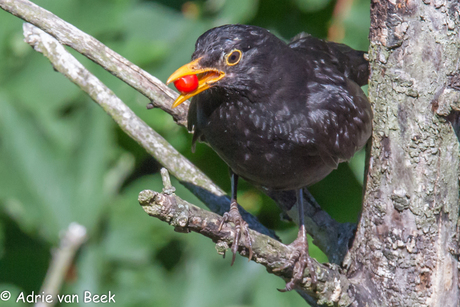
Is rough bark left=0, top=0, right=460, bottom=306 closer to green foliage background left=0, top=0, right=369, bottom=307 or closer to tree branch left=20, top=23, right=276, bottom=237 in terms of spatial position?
tree branch left=20, top=23, right=276, bottom=237

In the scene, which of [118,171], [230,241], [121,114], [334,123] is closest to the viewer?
[230,241]

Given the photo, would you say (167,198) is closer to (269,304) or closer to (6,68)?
(269,304)

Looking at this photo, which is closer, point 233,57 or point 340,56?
point 233,57

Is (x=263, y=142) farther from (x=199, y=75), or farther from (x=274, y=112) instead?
(x=199, y=75)

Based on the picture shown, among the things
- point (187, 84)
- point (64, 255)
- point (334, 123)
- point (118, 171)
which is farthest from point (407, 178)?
point (64, 255)

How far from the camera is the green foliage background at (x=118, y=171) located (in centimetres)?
379

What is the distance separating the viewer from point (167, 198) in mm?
1800

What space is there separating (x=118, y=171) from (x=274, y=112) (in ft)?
6.18

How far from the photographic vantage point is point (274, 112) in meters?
2.49

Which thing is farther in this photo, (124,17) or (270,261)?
(124,17)

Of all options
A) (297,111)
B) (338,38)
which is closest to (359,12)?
(338,38)

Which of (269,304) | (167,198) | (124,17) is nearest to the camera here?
(167,198)

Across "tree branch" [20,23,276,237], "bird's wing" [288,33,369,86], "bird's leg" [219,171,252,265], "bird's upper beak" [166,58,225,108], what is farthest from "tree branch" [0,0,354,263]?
"bird's wing" [288,33,369,86]

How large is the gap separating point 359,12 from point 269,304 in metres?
2.11
